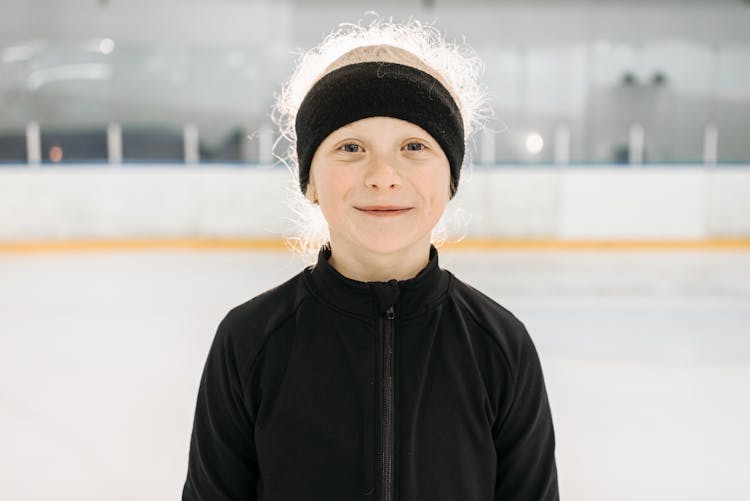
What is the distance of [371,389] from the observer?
105cm

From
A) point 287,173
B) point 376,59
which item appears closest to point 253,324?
point 376,59

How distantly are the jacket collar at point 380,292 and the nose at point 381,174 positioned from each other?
0.13 m

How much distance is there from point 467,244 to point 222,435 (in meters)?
6.95

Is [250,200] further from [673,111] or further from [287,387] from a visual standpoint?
[287,387]

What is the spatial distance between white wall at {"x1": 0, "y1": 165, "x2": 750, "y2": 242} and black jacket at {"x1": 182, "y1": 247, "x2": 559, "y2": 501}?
6913mm

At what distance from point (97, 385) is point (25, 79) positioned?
21.0ft

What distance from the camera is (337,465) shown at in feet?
3.43

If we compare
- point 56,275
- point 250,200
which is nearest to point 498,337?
point 56,275

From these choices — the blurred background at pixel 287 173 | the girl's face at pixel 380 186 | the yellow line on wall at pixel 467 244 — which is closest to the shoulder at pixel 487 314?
the girl's face at pixel 380 186

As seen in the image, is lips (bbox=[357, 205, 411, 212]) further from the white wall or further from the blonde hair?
the white wall

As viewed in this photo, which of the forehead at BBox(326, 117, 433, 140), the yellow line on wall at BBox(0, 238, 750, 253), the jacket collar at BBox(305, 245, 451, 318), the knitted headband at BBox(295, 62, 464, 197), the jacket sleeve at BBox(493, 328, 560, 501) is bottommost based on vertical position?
the yellow line on wall at BBox(0, 238, 750, 253)

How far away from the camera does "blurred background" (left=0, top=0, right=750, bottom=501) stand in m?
5.96

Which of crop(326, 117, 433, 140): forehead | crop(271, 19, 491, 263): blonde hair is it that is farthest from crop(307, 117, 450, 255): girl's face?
crop(271, 19, 491, 263): blonde hair

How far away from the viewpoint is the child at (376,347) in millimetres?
1033
